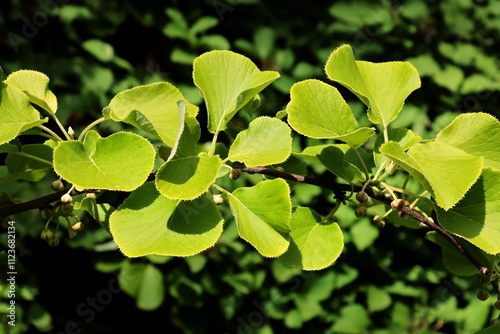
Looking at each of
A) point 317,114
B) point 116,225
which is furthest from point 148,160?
point 317,114

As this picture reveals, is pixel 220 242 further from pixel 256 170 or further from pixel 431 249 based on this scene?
pixel 256 170

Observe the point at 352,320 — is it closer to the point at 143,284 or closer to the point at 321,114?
the point at 143,284

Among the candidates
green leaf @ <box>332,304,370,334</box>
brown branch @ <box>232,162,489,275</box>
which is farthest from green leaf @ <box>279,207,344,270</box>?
green leaf @ <box>332,304,370,334</box>

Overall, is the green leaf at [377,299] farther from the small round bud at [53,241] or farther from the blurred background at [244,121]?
the small round bud at [53,241]

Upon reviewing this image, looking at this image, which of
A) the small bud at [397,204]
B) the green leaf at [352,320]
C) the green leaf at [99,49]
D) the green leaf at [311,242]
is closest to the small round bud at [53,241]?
the green leaf at [311,242]

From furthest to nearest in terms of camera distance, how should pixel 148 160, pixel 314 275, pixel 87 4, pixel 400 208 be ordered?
pixel 314 275, pixel 87 4, pixel 400 208, pixel 148 160

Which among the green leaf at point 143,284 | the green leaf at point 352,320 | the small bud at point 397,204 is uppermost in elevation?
the small bud at point 397,204

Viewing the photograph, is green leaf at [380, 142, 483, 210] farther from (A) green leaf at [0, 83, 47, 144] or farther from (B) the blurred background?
(B) the blurred background

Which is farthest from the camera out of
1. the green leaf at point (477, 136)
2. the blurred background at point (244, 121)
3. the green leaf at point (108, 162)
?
the blurred background at point (244, 121)
